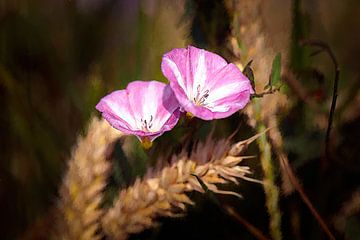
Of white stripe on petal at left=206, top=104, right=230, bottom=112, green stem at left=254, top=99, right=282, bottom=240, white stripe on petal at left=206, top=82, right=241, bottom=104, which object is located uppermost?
white stripe on petal at left=206, top=82, right=241, bottom=104

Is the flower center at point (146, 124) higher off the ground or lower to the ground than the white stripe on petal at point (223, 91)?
higher

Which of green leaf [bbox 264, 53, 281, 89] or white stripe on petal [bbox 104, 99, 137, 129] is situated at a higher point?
white stripe on petal [bbox 104, 99, 137, 129]

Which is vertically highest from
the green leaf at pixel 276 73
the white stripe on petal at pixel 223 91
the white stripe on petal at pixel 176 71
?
the white stripe on petal at pixel 176 71

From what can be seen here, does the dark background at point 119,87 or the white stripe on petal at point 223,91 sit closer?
the white stripe on petal at point 223,91

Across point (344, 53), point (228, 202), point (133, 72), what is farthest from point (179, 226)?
point (344, 53)

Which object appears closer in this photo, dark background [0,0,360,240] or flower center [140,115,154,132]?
flower center [140,115,154,132]

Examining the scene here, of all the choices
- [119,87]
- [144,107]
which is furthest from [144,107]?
[119,87]
